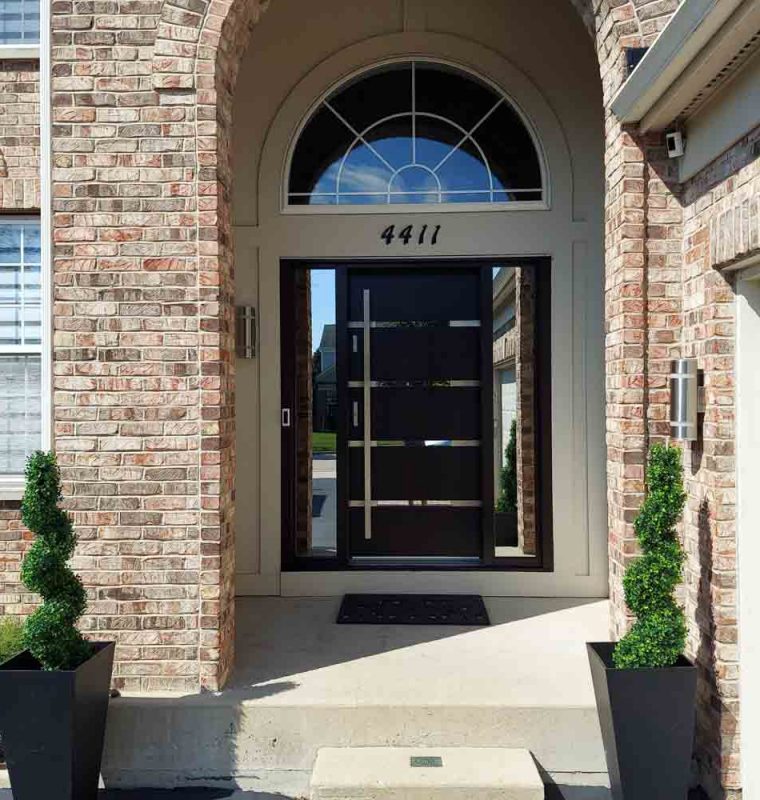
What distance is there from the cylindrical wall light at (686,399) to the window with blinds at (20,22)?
13.1 ft

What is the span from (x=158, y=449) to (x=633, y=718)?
2.50 m

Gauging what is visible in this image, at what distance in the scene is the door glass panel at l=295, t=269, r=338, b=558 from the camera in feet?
19.2

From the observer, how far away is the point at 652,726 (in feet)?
10.5

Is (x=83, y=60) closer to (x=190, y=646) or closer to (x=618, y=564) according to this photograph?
(x=190, y=646)

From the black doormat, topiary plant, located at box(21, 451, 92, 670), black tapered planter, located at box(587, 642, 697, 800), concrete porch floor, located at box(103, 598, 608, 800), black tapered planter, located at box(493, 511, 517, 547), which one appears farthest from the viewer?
black tapered planter, located at box(493, 511, 517, 547)

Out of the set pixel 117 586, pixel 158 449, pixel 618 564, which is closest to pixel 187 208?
pixel 158 449

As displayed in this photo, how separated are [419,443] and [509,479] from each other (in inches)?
29.5

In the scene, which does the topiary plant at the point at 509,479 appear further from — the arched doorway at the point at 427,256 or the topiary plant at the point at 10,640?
the topiary plant at the point at 10,640

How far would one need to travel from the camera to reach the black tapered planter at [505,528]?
5.89 metres

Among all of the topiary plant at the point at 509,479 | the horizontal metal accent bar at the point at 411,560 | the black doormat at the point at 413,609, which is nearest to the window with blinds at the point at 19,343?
the black doormat at the point at 413,609

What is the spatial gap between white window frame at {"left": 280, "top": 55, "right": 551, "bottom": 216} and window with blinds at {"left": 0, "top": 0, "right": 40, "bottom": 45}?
182 centimetres

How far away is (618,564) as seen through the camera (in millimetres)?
3902

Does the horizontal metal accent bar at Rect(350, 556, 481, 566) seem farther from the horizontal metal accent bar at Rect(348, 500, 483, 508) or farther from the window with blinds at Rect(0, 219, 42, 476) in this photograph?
the window with blinds at Rect(0, 219, 42, 476)

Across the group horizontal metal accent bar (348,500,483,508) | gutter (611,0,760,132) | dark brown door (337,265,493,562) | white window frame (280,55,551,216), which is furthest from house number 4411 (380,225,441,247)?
gutter (611,0,760,132)
